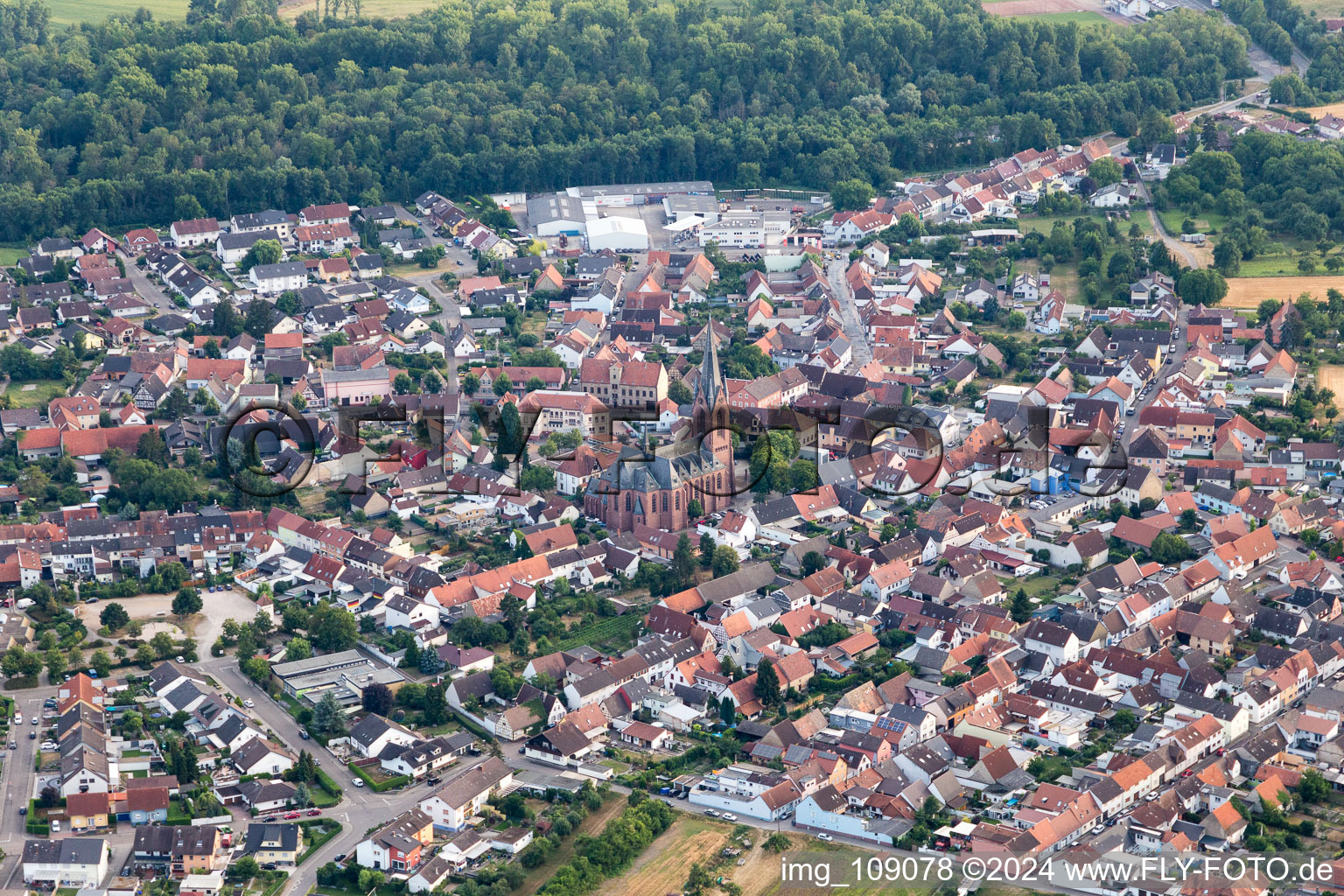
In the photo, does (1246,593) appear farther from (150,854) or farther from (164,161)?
(164,161)

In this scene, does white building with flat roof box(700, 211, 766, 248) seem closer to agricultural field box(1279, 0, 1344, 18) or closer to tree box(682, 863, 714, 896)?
agricultural field box(1279, 0, 1344, 18)

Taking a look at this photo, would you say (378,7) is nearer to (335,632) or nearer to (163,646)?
Answer: (335,632)

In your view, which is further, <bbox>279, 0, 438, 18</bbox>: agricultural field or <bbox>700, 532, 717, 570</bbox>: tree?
<bbox>279, 0, 438, 18</bbox>: agricultural field

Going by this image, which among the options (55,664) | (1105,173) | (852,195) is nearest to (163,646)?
(55,664)

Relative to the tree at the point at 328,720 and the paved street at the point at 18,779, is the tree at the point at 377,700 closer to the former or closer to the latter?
the tree at the point at 328,720

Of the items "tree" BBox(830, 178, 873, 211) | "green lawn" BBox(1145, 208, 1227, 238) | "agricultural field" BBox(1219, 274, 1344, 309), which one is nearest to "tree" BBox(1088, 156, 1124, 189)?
"green lawn" BBox(1145, 208, 1227, 238)

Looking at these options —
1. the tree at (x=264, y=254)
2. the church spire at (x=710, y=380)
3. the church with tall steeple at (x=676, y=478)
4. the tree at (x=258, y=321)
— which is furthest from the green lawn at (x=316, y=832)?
the tree at (x=264, y=254)
